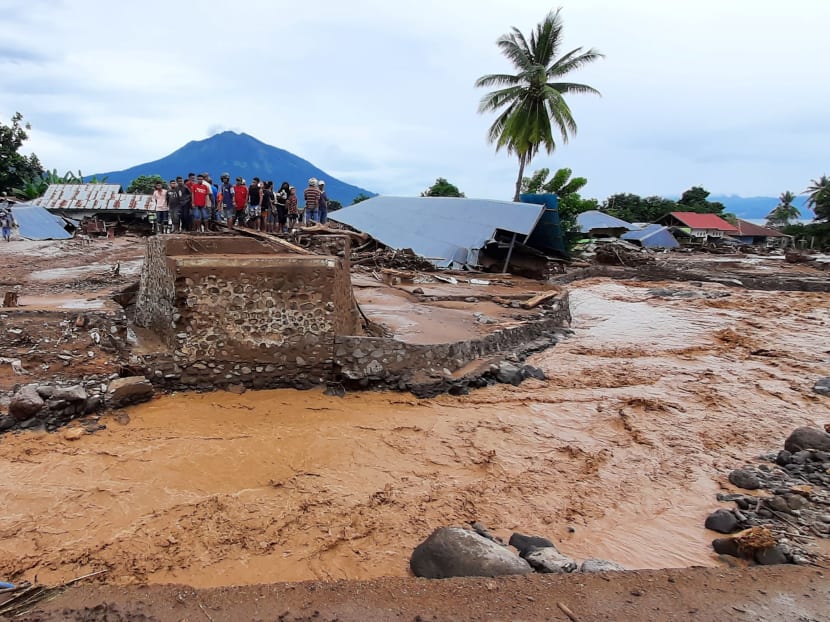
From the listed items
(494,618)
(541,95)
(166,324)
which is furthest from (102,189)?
(494,618)

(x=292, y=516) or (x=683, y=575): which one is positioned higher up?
(x=683, y=575)

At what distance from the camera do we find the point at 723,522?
13.7ft

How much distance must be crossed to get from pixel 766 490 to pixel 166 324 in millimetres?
7023

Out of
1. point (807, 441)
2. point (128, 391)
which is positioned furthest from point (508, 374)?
point (128, 391)

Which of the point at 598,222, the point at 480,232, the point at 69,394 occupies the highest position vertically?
the point at 598,222

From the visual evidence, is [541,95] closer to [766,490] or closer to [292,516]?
[766,490]

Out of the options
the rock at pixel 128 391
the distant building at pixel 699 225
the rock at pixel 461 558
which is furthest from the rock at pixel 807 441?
the distant building at pixel 699 225

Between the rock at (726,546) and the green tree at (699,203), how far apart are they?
5226 cm

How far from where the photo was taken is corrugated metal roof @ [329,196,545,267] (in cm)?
1766

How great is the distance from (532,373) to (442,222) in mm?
12287

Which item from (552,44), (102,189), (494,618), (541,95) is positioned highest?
(552,44)

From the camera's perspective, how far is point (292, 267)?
6.63 metres

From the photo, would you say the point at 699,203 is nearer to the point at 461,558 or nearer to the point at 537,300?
the point at 537,300

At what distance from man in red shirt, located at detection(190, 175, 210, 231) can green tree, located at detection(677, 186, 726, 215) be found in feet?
162
